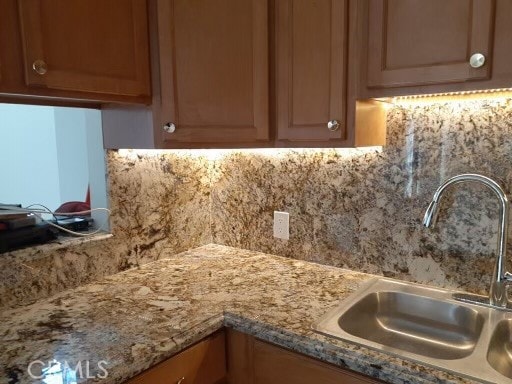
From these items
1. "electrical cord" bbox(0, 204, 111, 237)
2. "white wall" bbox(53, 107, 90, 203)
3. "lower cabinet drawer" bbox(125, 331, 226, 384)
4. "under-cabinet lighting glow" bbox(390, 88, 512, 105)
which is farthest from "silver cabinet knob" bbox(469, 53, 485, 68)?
"white wall" bbox(53, 107, 90, 203)

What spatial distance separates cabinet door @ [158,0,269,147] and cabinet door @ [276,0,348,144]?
0.22 feet

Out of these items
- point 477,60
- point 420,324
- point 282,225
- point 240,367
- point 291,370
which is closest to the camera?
point 477,60

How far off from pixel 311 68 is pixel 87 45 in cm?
66

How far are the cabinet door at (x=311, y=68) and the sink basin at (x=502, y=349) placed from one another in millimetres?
709

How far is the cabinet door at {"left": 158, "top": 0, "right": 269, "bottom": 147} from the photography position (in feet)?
4.17

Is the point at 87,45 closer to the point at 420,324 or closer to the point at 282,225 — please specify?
the point at 282,225

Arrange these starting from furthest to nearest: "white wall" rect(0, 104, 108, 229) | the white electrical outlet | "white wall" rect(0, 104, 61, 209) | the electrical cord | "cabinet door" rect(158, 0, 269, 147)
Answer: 1. "white wall" rect(0, 104, 61, 209)
2. "white wall" rect(0, 104, 108, 229)
3. the white electrical outlet
4. the electrical cord
5. "cabinet door" rect(158, 0, 269, 147)

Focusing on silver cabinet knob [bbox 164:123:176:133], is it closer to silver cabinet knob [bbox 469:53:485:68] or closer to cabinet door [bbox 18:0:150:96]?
cabinet door [bbox 18:0:150:96]

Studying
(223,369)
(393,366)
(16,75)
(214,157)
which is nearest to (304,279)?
(223,369)

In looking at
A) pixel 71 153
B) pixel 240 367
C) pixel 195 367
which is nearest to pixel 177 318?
pixel 195 367

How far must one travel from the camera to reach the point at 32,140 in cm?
251

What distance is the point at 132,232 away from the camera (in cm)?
155

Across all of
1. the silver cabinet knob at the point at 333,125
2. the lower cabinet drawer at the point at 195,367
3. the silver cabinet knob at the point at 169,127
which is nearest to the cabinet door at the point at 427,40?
the silver cabinet knob at the point at 333,125

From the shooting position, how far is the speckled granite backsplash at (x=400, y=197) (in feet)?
4.04
